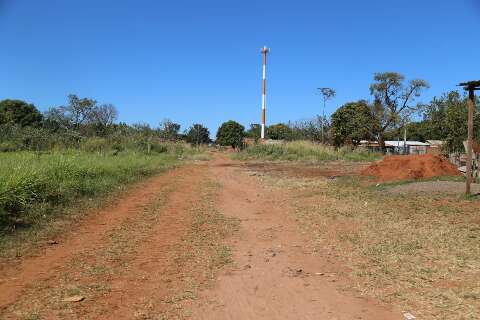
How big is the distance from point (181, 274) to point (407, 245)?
10.6 ft

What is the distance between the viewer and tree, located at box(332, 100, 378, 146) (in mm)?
44250

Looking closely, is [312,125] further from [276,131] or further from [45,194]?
[45,194]

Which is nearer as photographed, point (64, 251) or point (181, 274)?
point (181, 274)

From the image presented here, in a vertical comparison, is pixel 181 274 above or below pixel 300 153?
below

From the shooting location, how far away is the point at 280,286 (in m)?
4.82

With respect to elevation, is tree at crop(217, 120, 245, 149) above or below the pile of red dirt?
above

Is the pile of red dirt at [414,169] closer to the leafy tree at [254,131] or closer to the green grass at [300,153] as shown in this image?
the green grass at [300,153]

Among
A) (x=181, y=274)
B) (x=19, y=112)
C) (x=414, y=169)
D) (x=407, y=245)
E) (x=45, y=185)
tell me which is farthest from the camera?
(x=19, y=112)

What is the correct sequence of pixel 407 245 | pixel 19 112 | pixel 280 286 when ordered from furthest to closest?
1. pixel 19 112
2. pixel 407 245
3. pixel 280 286

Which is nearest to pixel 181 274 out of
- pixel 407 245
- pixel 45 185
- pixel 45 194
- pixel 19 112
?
pixel 407 245

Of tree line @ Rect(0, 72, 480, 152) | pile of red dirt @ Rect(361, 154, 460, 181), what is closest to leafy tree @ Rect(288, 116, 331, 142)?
tree line @ Rect(0, 72, 480, 152)

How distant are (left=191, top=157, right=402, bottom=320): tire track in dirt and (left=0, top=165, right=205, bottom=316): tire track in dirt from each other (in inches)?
72.0

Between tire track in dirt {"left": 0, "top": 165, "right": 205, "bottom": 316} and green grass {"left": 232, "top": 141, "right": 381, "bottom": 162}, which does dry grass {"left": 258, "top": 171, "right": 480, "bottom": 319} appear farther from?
green grass {"left": 232, "top": 141, "right": 381, "bottom": 162}

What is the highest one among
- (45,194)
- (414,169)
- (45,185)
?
(414,169)
